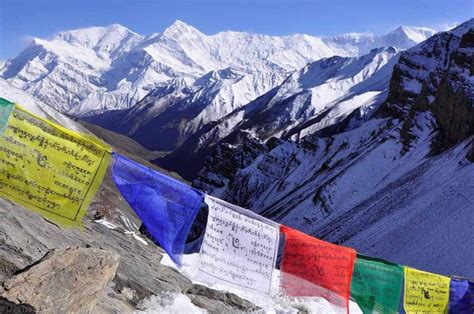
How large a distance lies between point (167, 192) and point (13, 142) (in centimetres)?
270

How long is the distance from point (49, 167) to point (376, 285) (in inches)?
316

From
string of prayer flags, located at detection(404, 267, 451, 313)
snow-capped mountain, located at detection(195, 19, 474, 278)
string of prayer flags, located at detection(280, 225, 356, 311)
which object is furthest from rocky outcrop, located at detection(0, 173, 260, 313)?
snow-capped mountain, located at detection(195, 19, 474, 278)

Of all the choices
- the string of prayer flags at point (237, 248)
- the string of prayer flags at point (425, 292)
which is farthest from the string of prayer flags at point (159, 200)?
the string of prayer flags at point (425, 292)

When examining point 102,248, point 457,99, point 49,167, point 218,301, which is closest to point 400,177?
point 457,99

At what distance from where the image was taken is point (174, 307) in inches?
409

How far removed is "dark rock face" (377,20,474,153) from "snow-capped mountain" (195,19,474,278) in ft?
0.64

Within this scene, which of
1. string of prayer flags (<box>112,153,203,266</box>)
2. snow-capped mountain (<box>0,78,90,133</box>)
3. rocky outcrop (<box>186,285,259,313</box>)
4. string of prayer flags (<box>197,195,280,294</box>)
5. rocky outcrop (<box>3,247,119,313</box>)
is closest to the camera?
rocky outcrop (<box>3,247,119,313</box>)

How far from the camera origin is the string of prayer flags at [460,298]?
14.5 metres

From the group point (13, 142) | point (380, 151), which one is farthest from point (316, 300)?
point (380, 151)

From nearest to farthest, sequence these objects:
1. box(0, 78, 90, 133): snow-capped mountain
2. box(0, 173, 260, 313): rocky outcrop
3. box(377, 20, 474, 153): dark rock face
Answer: box(0, 173, 260, 313): rocky outcrop → box(377, 20, 474, 153): dark rock face → box(0, 78, 90, 133): snow-capped mountain

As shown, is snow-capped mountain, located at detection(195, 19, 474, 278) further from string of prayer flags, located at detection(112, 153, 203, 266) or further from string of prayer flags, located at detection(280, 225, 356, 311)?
string of prayer flags, located at detection(112, 153, 203, 266)

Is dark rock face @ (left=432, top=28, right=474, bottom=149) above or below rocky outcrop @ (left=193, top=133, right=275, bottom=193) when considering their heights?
above

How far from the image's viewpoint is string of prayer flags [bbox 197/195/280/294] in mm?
10453

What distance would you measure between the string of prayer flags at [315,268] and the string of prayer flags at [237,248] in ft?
2.13
